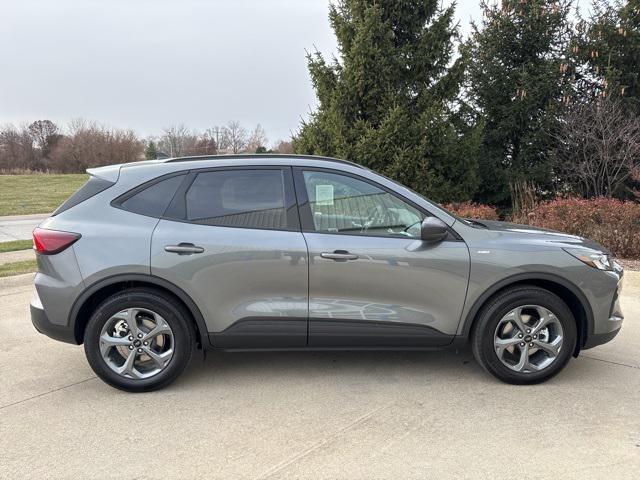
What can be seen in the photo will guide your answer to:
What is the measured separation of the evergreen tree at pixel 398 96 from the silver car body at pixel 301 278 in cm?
615

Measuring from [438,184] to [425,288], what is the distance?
269 inches

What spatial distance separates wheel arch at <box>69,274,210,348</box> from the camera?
351 cm

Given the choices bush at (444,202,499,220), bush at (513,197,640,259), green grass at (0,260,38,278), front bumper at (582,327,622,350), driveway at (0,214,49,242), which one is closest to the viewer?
front bumper at (582,327,622,350)

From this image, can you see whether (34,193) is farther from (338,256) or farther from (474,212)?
(338,256)

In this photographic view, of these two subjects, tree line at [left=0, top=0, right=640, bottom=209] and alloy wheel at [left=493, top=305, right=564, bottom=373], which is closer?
alloy wheel at [left=493, top=305, right=564, bottom=373]

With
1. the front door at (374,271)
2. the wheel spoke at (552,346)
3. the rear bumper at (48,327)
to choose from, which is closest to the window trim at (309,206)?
A: the front door at (374,271)

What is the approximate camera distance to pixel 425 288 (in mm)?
3572

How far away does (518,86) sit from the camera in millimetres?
12266

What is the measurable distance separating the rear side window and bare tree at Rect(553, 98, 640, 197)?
1079cm

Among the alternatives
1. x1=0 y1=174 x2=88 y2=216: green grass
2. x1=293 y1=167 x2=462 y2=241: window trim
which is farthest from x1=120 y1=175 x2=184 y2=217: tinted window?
x1=0 y1=174 x2=88 y2=216: green grass

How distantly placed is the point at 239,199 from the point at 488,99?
10.8 m

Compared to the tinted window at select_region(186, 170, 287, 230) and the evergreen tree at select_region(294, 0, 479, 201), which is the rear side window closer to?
the tinted window at select_region(186, 170, 287, 230)

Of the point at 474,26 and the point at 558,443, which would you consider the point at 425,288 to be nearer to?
the point at 558,443

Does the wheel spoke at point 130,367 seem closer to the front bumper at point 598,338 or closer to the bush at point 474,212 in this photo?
the front bumper at point 598,338
